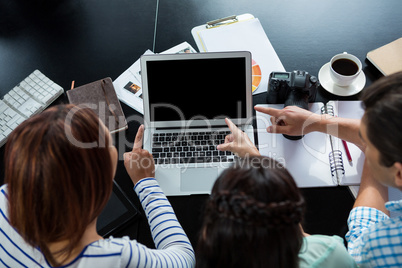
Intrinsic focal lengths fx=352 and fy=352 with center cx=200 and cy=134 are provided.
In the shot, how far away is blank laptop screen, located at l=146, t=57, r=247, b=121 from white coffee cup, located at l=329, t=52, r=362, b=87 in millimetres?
323

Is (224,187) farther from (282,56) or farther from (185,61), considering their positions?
(282,56)

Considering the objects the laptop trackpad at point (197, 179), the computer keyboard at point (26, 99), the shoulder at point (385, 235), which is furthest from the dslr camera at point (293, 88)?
the computer keyboard at point (26, 99)

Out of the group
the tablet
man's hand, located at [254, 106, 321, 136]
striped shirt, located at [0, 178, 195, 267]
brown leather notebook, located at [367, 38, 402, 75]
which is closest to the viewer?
striped shirt, located at [0, 178, 195, 267]

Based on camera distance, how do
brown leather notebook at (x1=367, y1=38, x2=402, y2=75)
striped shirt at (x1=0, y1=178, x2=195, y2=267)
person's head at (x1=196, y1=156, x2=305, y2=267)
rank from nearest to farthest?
person's head at (x1=196, y1=156, x2=305, y2=267), striped shirt at (x1=0, y1=178, x2=195, y2=267), brown leather notebook at (x1=367, y1=38, x2=402, y2=75)

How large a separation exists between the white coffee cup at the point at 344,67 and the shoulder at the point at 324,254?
0.56 metres

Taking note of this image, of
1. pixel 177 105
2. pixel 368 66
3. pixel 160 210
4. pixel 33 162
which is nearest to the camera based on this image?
pixel 33 162

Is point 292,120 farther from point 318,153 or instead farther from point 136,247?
point 136,247

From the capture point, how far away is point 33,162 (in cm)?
67

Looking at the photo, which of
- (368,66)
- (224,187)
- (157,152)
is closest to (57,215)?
(224,187)

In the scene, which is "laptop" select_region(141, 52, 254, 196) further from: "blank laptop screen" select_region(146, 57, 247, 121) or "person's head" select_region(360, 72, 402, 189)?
"person's head" select_region(360, 72, 402, 189)

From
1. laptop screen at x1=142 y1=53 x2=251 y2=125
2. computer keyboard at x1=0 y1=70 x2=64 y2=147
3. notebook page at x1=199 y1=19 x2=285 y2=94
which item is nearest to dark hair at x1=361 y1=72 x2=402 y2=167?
laptop screen at x1=142 y1=53 x2=251 y2=125

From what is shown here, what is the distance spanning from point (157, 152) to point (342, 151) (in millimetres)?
592

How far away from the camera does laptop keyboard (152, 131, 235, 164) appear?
1.12m

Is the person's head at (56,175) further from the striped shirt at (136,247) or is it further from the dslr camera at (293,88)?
the dslr camera at (293,88)
